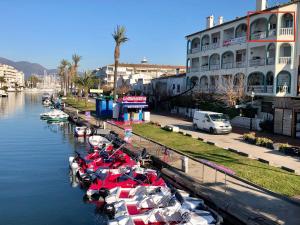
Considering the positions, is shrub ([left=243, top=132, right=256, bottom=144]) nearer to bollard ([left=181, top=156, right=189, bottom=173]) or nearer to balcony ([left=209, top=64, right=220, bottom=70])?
bollard ([left=181, top=156, right=189, bottom=173])

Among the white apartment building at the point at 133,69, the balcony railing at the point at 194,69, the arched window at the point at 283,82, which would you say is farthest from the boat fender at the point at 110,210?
the white apartment building at the point at 133,69

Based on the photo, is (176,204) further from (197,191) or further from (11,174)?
(11,174)

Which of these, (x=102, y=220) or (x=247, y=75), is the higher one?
(x=247, y=75)

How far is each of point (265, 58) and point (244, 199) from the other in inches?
1282

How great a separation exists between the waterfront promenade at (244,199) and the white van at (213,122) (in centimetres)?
1527

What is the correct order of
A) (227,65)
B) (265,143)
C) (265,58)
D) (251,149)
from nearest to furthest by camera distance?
(251,149) → (265,143) → (265,58) → (227,65)

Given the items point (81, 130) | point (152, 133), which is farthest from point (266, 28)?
point (81, 130)

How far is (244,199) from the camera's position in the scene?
17.8 metres

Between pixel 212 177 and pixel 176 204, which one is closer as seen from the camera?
pixel 176 204

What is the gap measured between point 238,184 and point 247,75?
32.2 meters

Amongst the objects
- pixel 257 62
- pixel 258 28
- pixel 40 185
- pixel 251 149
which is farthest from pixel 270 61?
pixel 40 185

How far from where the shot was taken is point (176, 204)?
17.2 m

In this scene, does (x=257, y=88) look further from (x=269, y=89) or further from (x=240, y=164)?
(x=240, y=164)

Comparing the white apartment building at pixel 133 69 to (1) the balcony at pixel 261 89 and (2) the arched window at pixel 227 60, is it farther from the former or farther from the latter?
(1) the balcony at pixel 261 89
